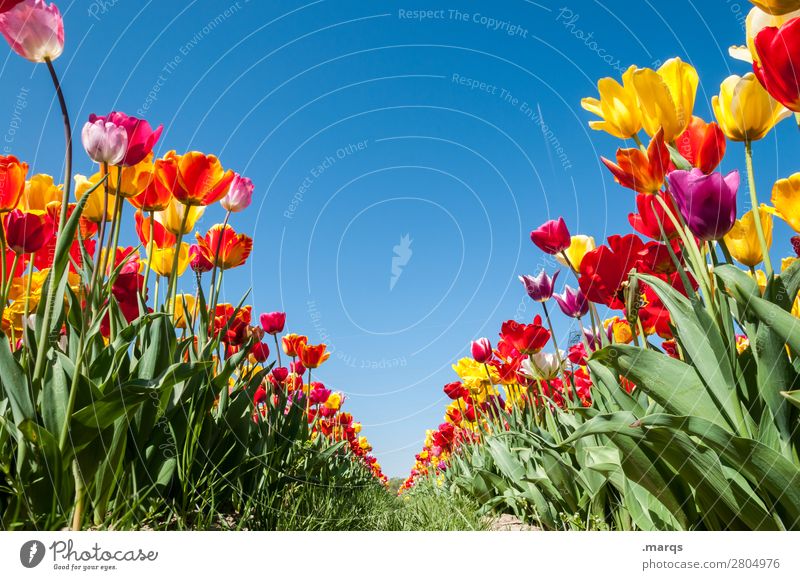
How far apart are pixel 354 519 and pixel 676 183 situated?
7.11 feet

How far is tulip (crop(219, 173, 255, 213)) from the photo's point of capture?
278 cm

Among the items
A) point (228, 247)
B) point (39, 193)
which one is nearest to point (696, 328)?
point (228, 247)

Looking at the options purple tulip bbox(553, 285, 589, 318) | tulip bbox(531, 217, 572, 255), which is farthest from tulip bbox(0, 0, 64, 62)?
purple tulip bbox(553, 285, 589, 318)

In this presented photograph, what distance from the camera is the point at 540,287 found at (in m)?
3.24

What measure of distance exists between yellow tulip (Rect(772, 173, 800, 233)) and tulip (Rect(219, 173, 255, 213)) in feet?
7.84

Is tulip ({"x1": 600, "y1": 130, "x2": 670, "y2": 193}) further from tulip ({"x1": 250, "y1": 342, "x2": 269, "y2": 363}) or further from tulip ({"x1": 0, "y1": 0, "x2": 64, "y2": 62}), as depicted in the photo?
tulip ({"x1": 250, "y1": 342, "x2": 269, "y2": 363})

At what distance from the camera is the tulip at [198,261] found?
9.98 feet

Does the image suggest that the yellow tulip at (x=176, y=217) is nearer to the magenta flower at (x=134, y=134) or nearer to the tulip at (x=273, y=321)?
the magenta flower at (x=134, y=134)

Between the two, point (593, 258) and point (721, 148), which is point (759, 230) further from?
point (593, 258)

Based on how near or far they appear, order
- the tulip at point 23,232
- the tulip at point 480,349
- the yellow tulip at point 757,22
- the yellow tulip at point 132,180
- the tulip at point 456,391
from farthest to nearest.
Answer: the tulip at point 456,391
the tulip at point 480,349
the yellow tulip at point 132,180
the tulip at point 23,232
the yellow tulip at point 757,22

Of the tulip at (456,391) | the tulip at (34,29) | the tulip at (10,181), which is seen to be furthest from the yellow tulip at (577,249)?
the tulip at (456,391)

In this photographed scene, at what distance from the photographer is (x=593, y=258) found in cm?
238

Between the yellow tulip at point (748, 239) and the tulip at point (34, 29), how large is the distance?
2.46 m
